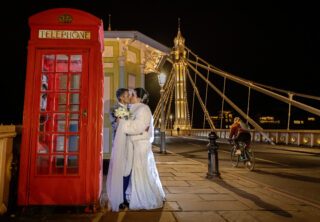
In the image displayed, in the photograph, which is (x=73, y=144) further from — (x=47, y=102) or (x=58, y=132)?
(x=47, y=102)

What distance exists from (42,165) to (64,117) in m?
0.75

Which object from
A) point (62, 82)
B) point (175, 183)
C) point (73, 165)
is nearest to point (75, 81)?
point (62, 82)

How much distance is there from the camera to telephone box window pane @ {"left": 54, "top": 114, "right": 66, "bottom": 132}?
5121mm

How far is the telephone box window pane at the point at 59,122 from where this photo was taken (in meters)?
5.12

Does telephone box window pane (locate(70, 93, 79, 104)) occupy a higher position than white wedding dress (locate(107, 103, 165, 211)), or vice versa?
telephone box window pane (locate(70, 93, 79, 104))

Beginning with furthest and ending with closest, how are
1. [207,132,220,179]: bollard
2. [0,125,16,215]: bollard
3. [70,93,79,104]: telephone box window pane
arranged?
[207,132,220,179]: bollard → [70,93,79,104]: telephone box window pane → [0,125,16,215]: bollard

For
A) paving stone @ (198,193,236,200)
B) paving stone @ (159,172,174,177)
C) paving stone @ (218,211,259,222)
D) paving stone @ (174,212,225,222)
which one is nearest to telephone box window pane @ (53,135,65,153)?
paving stone @ (174,212,225,222)

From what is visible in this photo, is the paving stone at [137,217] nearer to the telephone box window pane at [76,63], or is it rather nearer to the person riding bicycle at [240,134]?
the telephone box window pane at [76,63]

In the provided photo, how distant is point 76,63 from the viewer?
16.9 ft


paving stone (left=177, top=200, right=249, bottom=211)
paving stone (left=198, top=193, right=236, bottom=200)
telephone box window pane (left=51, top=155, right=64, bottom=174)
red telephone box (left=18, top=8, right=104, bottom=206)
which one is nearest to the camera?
red telephone box (left=18, top=8, right=104, bottom=206)

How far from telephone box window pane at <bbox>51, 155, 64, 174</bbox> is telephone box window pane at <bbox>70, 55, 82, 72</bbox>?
1276 millimetres

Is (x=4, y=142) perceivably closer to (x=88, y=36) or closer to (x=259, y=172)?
(x=88, y=36)

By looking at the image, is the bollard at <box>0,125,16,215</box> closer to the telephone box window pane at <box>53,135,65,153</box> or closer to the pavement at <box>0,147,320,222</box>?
the pavement at <box>0,147,320,222</box>

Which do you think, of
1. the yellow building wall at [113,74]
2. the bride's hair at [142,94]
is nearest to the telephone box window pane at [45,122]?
the bride's hair at [142,94]
